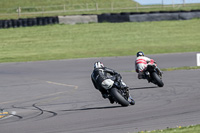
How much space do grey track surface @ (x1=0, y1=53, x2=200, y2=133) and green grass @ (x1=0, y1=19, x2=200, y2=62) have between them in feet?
27.1

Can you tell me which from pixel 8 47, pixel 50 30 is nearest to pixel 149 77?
pixel 8 47

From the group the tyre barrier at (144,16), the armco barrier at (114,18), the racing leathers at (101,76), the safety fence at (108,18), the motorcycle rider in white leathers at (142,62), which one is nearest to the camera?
the racing leathers at (101,76)

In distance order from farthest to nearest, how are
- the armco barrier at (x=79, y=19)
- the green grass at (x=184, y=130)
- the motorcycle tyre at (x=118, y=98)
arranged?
1. the armco barrier at (x=79, y=19)
2. the motorcycle tyre at (x=118, y=98)
3. the green grass at (x=184, y=130)

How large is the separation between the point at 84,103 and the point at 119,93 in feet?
4.59

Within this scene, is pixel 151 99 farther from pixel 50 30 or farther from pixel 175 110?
pixel 50 30

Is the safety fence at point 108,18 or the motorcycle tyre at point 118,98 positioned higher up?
the safety fence at point 108,18

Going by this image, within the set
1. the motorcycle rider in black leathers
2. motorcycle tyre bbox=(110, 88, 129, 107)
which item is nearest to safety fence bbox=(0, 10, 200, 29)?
the motorcycle rider in black leathers

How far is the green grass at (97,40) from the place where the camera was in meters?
31.3

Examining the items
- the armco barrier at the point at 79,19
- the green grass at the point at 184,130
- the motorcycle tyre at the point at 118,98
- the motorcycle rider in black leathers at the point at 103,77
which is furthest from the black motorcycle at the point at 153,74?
the armco barrier at the point at 79,19

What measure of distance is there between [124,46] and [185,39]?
5051 mm

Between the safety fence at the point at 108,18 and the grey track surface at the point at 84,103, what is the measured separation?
14.6 meters

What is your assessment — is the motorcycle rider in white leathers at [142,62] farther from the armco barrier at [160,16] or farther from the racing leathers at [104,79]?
the armco barrier at [160,16]

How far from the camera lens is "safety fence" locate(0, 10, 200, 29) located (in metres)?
37.3

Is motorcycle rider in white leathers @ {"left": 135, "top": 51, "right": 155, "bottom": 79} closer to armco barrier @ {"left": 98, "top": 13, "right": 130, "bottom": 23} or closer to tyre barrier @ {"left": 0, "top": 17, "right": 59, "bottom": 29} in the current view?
armco barrier @ {"left": 98, "top": 13, "right": 130, "bottom": 23}
